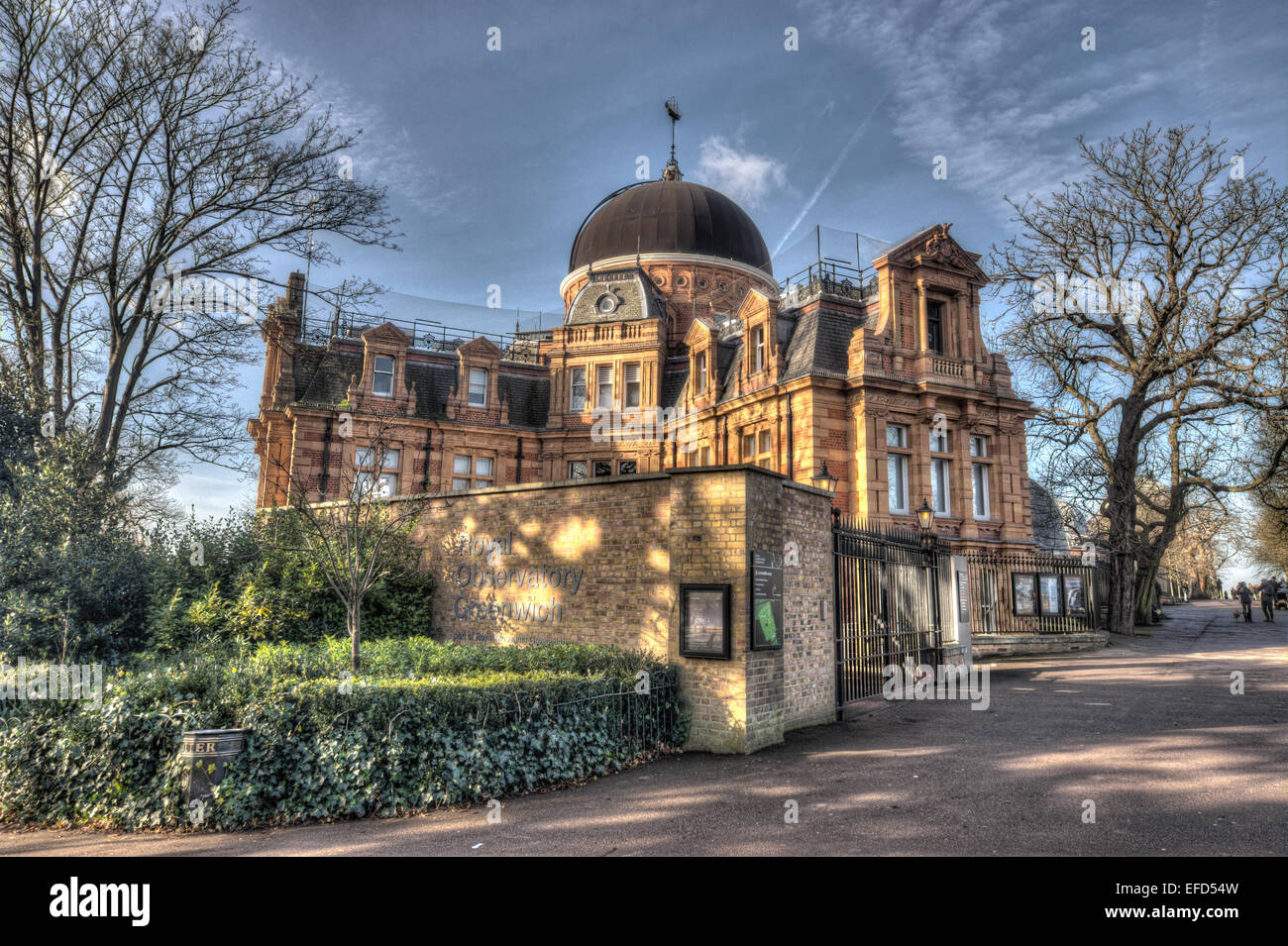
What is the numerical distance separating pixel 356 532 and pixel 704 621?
4.34 m

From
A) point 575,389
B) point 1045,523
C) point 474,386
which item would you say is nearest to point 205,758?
point 474,386

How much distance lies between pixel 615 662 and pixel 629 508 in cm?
241

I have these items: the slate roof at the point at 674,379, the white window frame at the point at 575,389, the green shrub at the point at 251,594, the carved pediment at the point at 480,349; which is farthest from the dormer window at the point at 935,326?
the green shrub at the point at 251,594

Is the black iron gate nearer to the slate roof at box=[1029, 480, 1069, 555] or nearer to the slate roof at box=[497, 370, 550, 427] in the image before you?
the slate roof at box=[497, 370, 550, 427]

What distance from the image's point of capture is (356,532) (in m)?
8.94

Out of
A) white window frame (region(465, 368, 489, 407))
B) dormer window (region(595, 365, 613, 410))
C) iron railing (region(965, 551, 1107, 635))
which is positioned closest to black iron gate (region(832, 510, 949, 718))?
iron railing (region(965, 551, 1107, 635))

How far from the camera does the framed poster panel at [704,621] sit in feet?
28.3

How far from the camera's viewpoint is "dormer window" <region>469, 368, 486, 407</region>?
2992cm

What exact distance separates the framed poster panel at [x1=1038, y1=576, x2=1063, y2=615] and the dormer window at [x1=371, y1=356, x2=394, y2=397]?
23334 mm

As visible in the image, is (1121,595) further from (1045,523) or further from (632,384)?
(632,384)

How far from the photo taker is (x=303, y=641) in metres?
12.1

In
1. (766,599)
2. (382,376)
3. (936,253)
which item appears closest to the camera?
(766,599)

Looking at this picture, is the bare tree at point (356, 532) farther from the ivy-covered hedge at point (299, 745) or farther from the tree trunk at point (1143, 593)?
the tree trunk at point (1143, 593)

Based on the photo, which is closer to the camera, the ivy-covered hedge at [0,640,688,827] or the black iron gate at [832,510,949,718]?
the ivy-covered hedge at [0,640,688,827]
